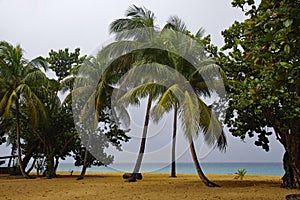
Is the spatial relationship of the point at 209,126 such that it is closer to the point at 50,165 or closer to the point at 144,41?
the point at 144,41

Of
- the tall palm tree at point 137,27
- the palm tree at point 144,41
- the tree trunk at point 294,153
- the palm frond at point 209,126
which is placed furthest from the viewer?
the tall palm tree at point 137,27

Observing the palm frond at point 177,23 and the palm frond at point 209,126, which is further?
the palm frond at point 177,23

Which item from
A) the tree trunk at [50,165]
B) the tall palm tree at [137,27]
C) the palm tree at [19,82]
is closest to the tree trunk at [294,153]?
the tall palm tree at [137,27]

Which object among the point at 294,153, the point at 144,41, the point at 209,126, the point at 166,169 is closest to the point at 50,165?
the point at 144,41

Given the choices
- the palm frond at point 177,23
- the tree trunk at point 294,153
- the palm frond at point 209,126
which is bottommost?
the tree trunk at point 294,153

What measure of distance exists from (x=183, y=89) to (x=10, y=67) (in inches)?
350

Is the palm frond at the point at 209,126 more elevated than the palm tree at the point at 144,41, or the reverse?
the palm tree at the point at 144,41

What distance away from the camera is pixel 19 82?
54.3 ft

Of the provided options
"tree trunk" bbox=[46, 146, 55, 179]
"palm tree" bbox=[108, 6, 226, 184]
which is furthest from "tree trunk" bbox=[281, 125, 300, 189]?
"tree trunk" bbox=[46, 146, 55, 179]

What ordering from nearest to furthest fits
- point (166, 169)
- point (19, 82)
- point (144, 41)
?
1. point (144, 41)
2. point (19, 82)
3. point (166, 169)

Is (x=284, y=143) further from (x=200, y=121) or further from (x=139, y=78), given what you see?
(x=139, y=78)

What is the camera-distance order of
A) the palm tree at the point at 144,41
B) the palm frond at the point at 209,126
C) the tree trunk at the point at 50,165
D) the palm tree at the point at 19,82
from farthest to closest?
the tree trunk at the point at 50,165 → the palm tree at the point at 19,82 → the palm tree at the point at 144,41 → the palm frond at the point at 209,126

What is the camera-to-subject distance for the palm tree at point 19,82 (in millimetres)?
15797

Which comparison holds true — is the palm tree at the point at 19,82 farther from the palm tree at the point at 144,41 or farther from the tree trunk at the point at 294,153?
the tree trunk at the point at 294,153
